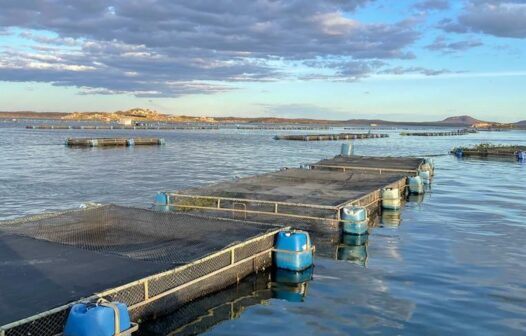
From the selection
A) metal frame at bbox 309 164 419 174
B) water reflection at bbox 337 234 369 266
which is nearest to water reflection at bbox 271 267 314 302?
water reflection at bbox 337 234 369 266

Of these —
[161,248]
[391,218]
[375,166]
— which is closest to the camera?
[161,248]

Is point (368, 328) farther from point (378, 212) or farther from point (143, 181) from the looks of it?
point (143, 181)

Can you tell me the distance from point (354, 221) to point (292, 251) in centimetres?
556

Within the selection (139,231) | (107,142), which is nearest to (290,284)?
(139,231)

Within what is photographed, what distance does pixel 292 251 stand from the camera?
16.0 metres

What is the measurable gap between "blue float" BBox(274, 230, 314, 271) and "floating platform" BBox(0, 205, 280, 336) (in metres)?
0.30

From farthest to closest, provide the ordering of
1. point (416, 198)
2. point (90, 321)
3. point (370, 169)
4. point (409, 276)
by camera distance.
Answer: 1. point (370, 169)
2. point (416, 198)
3. point (409, 276)
4. point (90, 321)

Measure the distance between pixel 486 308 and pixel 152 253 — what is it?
9.04m

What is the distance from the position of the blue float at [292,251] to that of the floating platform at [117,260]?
304 millimetres

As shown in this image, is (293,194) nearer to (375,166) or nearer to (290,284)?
(290,284)

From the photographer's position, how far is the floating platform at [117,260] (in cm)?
Answer: 1022

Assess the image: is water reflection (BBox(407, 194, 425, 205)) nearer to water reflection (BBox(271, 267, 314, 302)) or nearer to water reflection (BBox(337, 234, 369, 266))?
water reflection (BBox(337, 234, 369, 266))

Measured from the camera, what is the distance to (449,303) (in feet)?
44.9

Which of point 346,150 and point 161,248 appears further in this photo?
point 346,150
